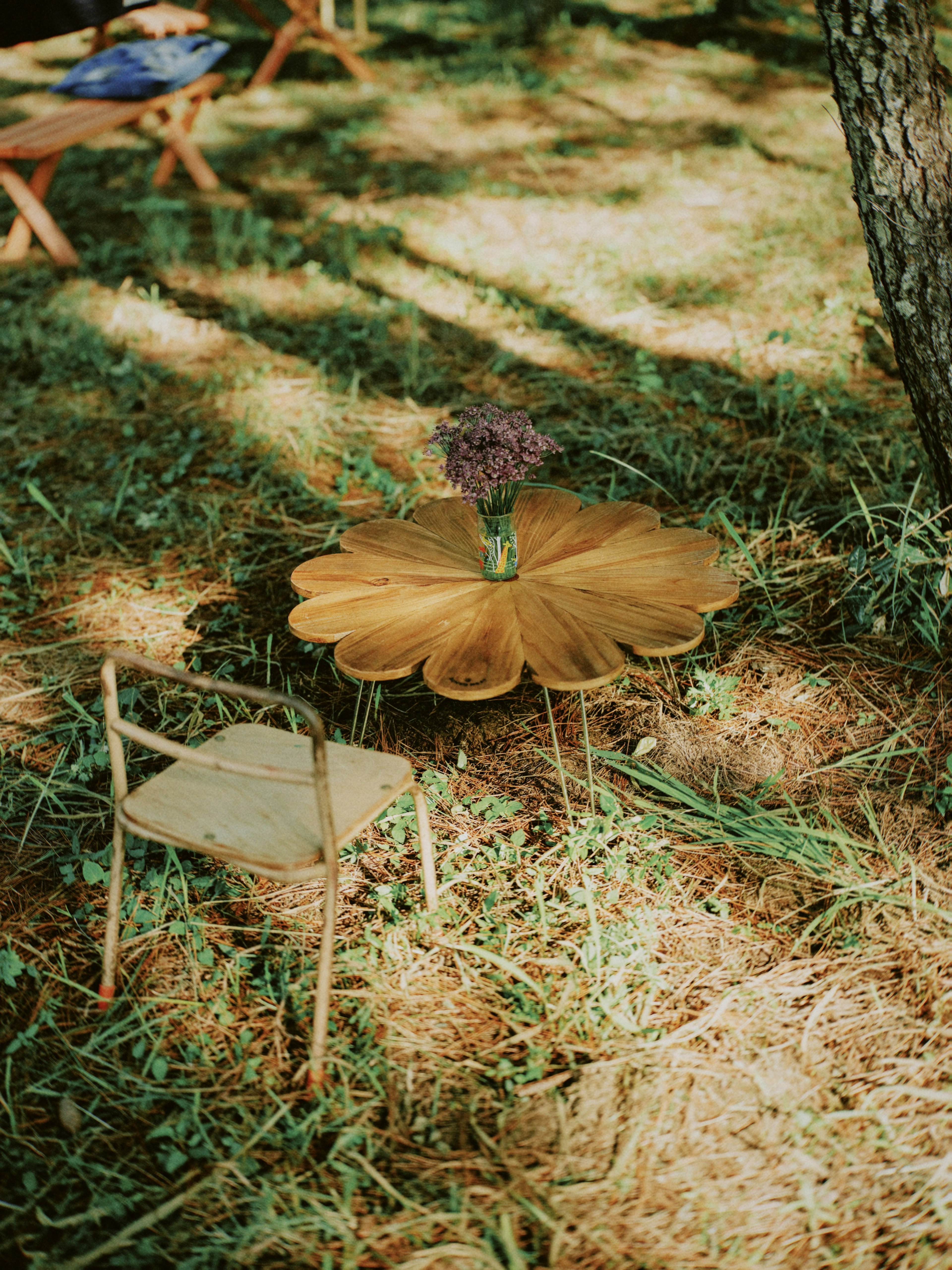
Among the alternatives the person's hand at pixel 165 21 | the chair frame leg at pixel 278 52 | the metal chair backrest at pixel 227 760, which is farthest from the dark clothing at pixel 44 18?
the chair frame leg at pixel 278 52

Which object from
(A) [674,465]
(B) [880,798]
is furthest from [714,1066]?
(A) [674,465]

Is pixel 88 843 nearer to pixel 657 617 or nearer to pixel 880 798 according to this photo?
pixel 657 617

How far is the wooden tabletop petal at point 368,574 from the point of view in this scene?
2459 mm

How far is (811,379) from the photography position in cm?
414

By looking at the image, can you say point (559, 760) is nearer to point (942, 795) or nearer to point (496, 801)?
point (496, 801)

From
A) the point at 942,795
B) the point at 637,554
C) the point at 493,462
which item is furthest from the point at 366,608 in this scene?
the point at 942,795

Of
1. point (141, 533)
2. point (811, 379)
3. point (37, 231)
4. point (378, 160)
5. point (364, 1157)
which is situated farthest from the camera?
point (378, 160)

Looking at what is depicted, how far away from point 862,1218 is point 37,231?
19.1 ft

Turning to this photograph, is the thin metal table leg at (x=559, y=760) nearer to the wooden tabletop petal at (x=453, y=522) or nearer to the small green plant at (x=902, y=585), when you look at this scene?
the wooden tabletop petal at (x=453, y=522)

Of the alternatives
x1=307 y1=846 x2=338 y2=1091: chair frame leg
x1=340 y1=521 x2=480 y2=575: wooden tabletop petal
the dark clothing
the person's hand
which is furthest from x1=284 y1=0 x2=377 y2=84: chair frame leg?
x1=307 y1=846 x2=338 y2=1091: chair frame leg

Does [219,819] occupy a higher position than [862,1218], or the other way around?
[219,819]

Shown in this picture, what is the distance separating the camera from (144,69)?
571cm

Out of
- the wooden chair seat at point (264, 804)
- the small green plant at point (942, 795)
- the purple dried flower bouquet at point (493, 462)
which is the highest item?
the purple dried flower bouquet at point (493, 462)

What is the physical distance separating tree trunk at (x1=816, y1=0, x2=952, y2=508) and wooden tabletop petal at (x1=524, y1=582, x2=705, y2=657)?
3.83 ft
